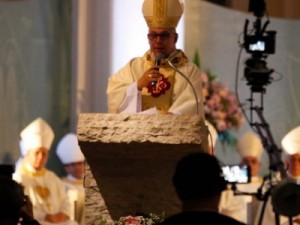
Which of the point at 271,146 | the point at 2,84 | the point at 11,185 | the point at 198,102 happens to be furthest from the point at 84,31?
the point at 11,185

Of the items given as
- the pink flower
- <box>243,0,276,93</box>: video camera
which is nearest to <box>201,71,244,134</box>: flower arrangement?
<box>243,0,276,93</box>: video camera

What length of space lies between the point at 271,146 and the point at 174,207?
2.78 m

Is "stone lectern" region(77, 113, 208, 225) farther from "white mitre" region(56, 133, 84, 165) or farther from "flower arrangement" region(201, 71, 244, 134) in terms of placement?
"flower arrangement" region(201, 71, 244, 134)

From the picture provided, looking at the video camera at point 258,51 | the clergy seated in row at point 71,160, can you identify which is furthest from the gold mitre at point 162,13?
the clergy seated in row at point 71,160

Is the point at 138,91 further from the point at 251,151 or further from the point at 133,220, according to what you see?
the point at 251,151

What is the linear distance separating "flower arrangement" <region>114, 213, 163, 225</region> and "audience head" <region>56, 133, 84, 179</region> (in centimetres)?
446

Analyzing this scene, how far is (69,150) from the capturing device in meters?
10.7

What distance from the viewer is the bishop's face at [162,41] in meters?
6.64

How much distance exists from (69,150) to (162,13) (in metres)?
4.07

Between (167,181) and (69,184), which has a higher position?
(167,181)

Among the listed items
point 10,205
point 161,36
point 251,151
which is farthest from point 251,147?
point 10,205

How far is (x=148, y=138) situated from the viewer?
5977 mm

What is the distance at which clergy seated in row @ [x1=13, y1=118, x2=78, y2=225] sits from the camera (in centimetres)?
996

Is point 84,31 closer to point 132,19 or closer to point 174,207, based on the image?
point 132,19
